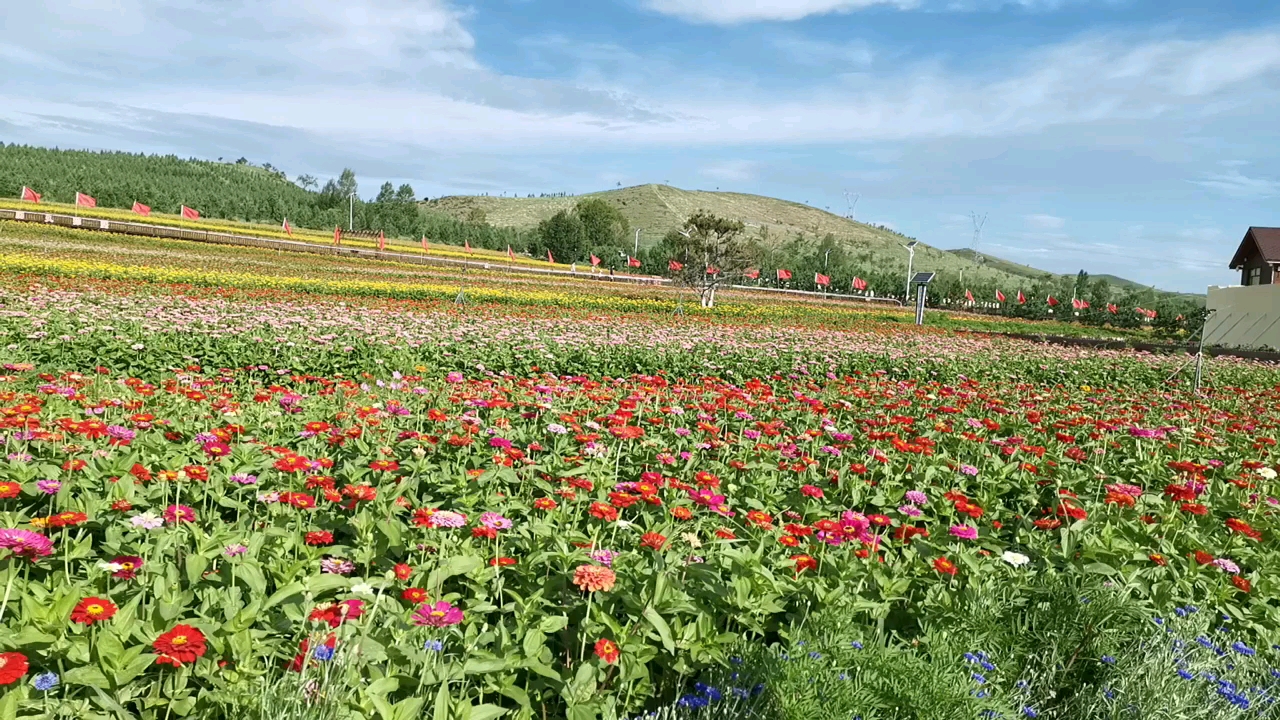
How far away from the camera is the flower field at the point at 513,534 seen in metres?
2.21

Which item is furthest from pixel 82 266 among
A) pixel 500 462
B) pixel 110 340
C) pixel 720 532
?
pixel 720 532

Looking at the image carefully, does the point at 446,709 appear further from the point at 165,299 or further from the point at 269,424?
the point at 165,299

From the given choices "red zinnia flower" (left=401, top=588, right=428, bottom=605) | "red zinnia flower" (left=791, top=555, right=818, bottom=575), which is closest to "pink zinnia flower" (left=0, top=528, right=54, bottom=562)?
"red zinnia flower" (left=401, top=588, right=428, bottom=605)

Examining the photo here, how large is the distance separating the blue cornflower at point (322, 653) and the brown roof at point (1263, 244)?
43.4 m

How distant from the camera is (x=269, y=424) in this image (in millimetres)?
4941

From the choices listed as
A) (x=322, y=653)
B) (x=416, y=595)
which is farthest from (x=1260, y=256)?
(x=322, y=653)

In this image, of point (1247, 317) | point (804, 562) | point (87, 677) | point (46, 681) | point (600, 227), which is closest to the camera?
point (46, 681)

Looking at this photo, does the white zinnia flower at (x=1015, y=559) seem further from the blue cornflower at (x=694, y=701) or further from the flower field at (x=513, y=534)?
the blue cornflower at (x=694, y=701)

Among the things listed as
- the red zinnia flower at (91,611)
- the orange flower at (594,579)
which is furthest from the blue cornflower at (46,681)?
the orange flower at (594,579)

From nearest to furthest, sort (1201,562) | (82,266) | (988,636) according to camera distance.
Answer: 1. (988,636)
2. (1201,562)
3. (82,266)

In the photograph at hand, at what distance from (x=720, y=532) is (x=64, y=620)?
2.22 m

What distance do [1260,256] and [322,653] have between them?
44.9m

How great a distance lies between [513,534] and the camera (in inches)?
134

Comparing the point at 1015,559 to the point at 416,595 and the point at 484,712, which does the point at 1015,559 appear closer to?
the point at 484,712
